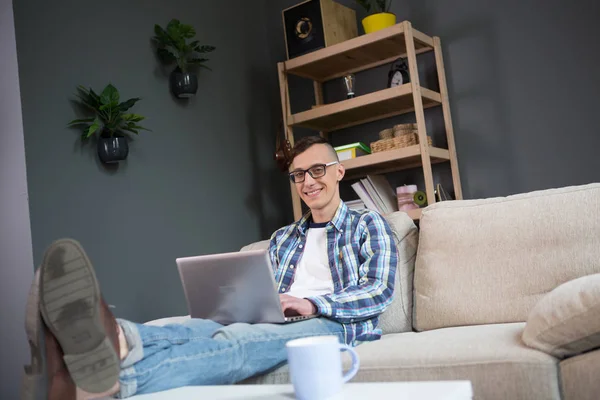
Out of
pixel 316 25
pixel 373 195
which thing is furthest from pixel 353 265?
pixel 316 25

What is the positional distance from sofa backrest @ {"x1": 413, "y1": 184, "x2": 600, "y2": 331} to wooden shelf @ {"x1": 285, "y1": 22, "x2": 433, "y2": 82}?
1.59 metres

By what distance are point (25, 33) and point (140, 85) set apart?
0.66 meters

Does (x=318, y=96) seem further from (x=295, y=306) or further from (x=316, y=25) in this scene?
(x=295, y=306)

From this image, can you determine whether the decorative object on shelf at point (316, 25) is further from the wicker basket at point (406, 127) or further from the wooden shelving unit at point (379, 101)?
the wicker basket at point (406, 127)

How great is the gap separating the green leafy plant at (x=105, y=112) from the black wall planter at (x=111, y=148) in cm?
4

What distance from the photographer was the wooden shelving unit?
3459 millimetres

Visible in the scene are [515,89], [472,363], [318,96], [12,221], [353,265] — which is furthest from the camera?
[318,96]

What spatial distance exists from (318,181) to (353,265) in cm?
36

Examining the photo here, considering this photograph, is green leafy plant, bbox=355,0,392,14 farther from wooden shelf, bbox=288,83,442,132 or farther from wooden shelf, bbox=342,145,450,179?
wooden shelf, bbox=342,145,450,179

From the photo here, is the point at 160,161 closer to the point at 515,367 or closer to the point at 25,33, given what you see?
the point at 25,33

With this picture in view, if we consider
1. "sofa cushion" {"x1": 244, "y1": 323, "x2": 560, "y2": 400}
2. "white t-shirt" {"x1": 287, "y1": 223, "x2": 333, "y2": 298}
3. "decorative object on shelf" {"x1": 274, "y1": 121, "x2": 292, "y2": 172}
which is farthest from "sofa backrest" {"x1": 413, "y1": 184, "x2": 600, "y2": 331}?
"decorative object on shelf" {"x1": 274, "y1": 121, "x2": 292, "y2": 172}

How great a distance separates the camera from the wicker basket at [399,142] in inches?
138

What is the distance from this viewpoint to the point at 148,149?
134 inches

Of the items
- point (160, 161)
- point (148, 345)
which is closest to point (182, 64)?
point (160, 161)
